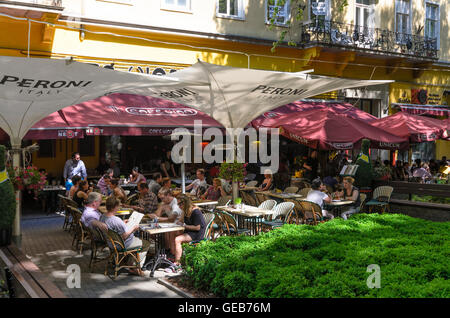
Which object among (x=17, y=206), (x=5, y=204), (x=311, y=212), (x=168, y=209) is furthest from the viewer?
(x=311, y=212)

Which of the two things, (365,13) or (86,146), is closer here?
(86,146)

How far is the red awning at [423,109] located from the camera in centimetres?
2249

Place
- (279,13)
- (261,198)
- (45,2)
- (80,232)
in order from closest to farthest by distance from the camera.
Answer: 1. (80,232)
2. (261,198)
3. (45,2)
4. (279,13)

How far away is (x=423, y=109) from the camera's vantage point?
22969mm

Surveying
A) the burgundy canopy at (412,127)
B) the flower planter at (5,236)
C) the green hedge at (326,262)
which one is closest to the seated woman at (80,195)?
the flower planter at (5,236)

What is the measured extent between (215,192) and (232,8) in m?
9.17

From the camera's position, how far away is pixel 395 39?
2162 cm

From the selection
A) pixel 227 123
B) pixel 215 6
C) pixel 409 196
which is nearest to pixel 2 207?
pixel 227 123

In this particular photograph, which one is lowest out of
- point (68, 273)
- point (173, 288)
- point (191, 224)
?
point (68, 273)

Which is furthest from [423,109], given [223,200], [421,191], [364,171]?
[223,200]

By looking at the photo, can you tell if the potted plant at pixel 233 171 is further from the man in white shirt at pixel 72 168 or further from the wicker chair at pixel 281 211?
the man in white shirt at pixel 72 168

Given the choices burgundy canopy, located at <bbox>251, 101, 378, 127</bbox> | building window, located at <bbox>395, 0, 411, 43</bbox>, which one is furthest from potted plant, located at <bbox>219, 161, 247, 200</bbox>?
building window, located at <bbox>395, 0, 411, 43</bbox>

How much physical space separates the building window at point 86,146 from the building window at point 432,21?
17.9m

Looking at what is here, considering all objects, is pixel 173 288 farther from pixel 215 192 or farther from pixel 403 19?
pixel 403 19
